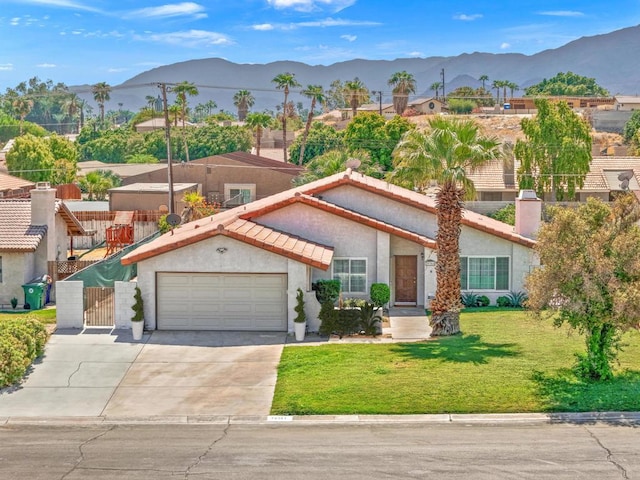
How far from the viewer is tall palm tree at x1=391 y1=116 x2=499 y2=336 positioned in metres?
25.5

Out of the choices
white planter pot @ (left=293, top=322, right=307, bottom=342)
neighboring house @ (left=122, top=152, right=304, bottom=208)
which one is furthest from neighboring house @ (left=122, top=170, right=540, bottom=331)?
neighboring house @ (left=122, top=152, right=304, bottom=208)

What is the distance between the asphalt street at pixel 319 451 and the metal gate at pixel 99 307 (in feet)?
29.1

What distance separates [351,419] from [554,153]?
38.2 m

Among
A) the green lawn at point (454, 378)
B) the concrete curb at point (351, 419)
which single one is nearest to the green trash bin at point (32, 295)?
the green lawn at point (454, 378)

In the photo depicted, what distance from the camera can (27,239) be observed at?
3180 centimetres

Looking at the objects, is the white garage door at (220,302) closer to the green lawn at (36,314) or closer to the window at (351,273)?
the window at (351,273)

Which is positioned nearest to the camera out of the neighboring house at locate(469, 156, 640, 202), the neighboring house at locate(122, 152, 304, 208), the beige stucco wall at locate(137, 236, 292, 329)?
the beige stucco wall at locate(137, 236, 292, 329)

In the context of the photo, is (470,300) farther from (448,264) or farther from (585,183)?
(585,183)

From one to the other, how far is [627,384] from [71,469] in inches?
502

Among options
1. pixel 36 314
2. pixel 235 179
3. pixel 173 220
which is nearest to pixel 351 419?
pixel 36 314

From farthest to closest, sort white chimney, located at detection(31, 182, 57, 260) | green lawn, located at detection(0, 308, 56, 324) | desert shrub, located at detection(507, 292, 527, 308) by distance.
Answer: white chimney, located at detection(31, 182, 57, 260), desert shrub, located at detection(507, 292, 527, 308), green lawn, located at detection(0, 308, 56, 324)

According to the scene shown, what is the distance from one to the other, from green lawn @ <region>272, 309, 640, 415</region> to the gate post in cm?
732

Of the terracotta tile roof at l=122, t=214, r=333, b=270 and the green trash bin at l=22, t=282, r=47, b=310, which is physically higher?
the terracotta tile roof at l=122, t=214, r=333, b=270

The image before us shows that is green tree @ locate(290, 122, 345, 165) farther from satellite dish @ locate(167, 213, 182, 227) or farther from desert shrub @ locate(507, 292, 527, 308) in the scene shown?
desert shrub @ locate(507, 292, 527, 308)
